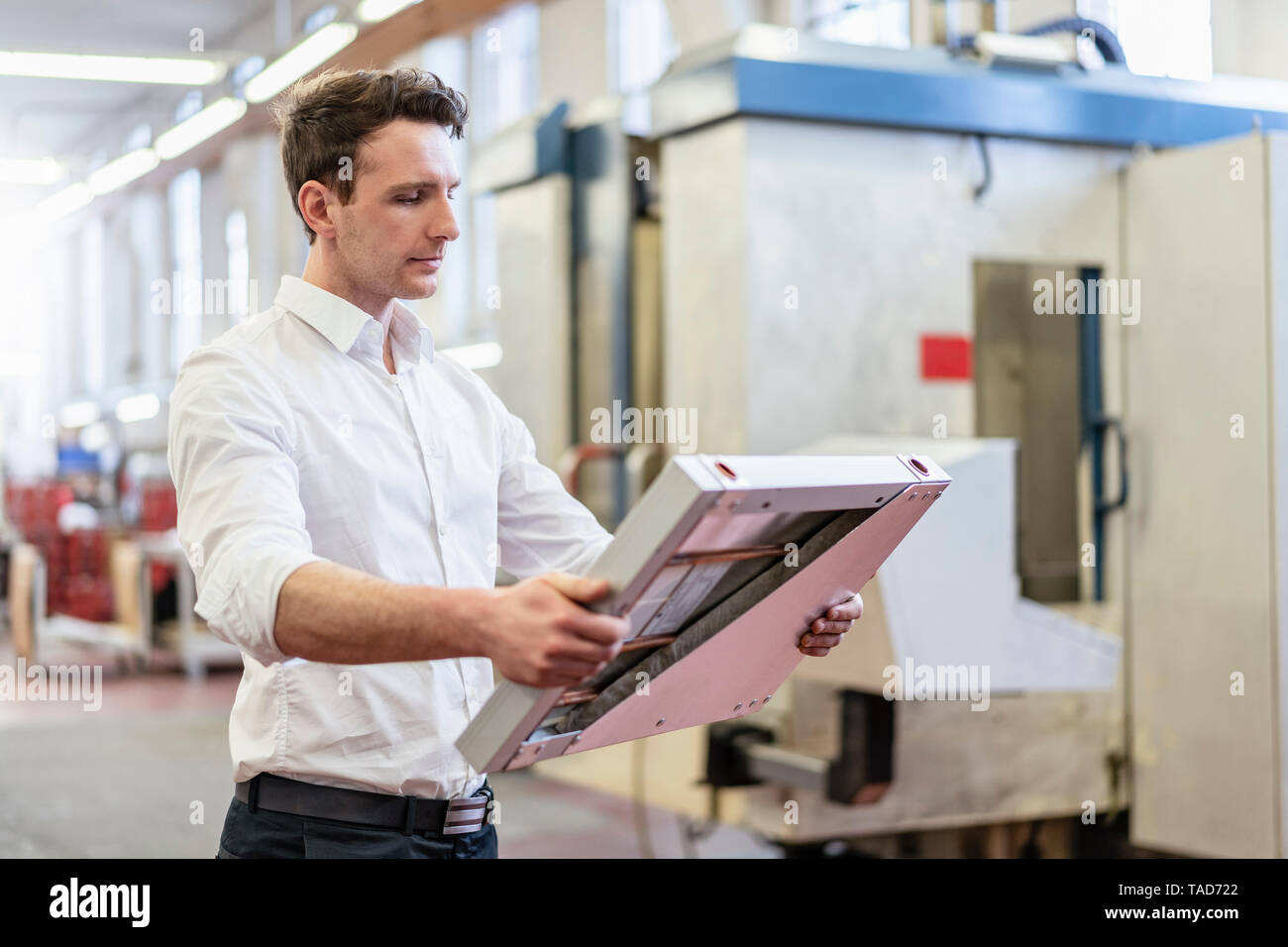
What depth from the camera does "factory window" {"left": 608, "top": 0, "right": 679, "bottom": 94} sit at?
9.62m

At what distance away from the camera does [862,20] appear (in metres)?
8.38

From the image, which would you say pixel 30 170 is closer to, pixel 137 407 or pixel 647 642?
pixel 137 407

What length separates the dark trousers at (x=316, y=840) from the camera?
5.33 feet

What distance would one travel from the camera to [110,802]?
18.1 feet

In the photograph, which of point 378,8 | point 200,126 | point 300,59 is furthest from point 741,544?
point 200,126

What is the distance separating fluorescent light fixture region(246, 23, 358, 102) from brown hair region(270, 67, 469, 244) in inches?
214

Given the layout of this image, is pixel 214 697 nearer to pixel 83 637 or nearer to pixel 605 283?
pixel 83 637

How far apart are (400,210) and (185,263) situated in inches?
595

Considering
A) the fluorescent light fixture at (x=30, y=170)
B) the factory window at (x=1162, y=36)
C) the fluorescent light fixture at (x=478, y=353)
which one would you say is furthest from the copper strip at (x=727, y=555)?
the fluorescent light fixture at (x=478, y=353)

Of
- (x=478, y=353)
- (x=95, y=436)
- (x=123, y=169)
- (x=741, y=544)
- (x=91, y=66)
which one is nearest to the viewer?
(x=741, y=544)

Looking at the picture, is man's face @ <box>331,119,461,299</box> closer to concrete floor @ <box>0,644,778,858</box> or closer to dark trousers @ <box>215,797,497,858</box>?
dark trousers @ <box>215,797,497,858</box>

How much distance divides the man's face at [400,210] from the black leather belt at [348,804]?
0.58 metres

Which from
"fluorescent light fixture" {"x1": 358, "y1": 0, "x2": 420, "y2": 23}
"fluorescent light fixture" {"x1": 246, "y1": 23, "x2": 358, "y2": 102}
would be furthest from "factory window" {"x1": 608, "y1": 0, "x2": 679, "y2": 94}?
"fluorescent light fixture" {"x1": 358, "y1": 0, "x2": 420, "y2": 23}
